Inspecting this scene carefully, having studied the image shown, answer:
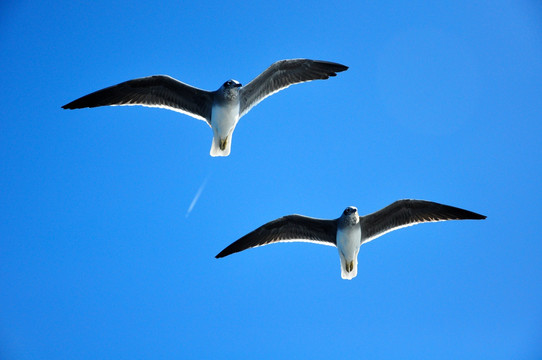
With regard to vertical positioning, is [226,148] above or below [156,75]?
below

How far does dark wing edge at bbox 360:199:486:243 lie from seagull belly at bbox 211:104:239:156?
3702 millimetres

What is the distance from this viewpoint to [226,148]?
1524 cm

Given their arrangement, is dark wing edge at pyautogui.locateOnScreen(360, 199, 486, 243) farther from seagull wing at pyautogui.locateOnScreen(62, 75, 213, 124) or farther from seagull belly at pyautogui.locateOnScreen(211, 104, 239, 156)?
seagull wing at pyautogui.locateOnScreen(62, 75, 213, 124)

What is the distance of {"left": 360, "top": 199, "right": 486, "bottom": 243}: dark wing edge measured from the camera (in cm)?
1508

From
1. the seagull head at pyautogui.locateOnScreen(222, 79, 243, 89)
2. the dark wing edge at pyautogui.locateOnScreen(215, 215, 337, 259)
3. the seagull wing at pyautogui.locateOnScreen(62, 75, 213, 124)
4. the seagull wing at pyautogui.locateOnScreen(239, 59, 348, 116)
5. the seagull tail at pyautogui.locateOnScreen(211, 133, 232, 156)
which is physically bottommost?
the dark wing edge at pyautogui.locateOnScreen(215, 215, 337, 259)

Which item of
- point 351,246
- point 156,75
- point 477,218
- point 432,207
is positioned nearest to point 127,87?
point 156,75

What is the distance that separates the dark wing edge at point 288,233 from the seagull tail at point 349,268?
602 millimetres

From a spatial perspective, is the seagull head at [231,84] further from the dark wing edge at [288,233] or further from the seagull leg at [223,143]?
the dark wing edge at [288,233]

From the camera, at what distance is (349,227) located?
48.5ft

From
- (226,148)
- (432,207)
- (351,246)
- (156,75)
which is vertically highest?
(156,75)

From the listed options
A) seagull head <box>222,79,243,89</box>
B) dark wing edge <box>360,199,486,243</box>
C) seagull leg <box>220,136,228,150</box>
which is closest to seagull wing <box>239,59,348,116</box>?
seagull head <box>222,79,243,89</box>

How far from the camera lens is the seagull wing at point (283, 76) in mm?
14938

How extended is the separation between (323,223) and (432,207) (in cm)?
259

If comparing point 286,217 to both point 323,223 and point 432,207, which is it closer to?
point 323,223
